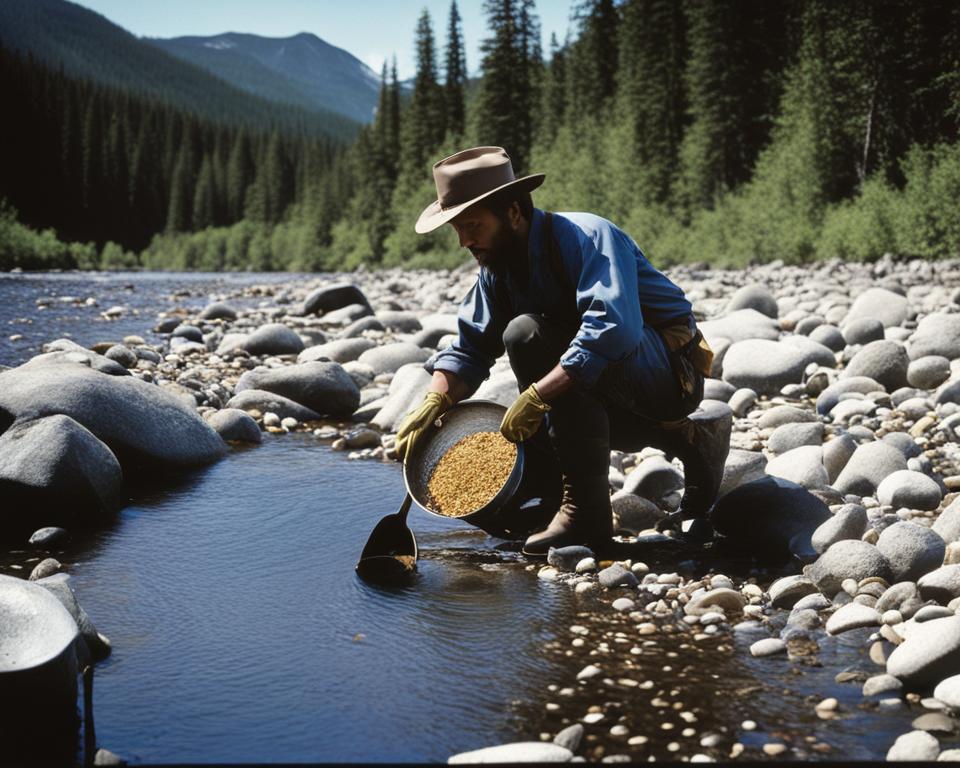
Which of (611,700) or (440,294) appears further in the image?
(440,294)

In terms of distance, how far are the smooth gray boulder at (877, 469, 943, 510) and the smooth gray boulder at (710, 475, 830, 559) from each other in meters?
0.52

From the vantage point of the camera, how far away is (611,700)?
238 centimetres

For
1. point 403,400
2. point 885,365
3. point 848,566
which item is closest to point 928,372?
point 885,365

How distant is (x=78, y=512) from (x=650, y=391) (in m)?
2.38

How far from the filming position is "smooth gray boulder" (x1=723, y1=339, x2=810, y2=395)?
21.4 feet

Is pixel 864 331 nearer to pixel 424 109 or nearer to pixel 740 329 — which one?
pixel 740 329

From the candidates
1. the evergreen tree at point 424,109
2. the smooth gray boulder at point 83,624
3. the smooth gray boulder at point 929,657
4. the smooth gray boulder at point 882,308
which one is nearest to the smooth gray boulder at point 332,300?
the smooth gray boulder at point 882,308

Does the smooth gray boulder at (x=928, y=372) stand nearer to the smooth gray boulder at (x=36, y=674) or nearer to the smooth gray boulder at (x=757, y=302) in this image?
the smooth gray boulder at (x=757, y=302)

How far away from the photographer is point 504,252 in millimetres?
3408

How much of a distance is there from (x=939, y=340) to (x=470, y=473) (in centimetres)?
453

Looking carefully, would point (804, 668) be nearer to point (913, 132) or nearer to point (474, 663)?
point (474, 663)

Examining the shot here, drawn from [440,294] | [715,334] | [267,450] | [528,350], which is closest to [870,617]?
[528,350]

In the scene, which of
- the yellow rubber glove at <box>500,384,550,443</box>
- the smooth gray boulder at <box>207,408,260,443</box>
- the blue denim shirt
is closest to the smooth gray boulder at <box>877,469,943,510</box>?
the blue denim shirt

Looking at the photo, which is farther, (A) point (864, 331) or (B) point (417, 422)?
(A) point (864, 331)
